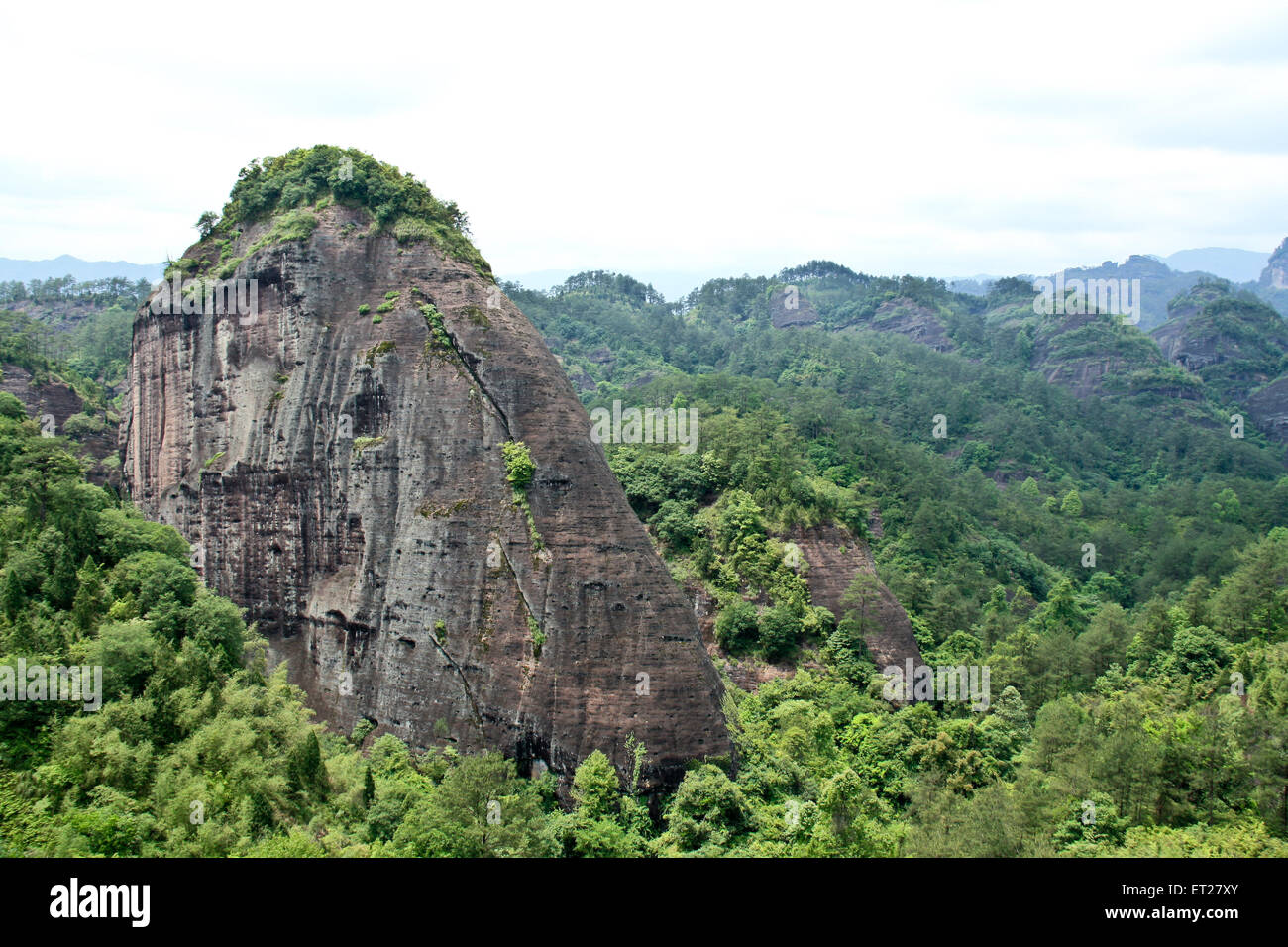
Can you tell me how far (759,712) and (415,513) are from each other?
12.9 meters

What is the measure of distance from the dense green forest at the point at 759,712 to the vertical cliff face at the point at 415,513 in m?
1.49

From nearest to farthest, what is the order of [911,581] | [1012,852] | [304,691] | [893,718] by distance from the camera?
[1012,852] < [304,691] < [893,718] < [911,581]

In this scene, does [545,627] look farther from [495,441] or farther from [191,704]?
[191,704]

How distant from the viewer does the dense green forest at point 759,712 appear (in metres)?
18.4

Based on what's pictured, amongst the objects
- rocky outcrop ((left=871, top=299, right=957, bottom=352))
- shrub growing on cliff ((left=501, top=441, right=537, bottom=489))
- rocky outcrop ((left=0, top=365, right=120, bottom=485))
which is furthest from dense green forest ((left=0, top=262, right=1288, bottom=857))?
rocky outcrop ((left=871, top=299, right=957, bottom=352))

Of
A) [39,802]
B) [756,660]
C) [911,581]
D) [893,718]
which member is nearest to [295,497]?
[39,802]

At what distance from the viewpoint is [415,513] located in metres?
24.2

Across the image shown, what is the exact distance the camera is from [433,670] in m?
23.5

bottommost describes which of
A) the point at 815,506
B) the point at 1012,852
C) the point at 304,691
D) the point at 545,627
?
the point at 1012,852

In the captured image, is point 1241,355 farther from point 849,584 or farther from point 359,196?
point 359,196

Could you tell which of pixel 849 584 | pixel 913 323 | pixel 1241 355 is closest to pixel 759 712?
pixel 849 584

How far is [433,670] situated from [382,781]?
3.08 m

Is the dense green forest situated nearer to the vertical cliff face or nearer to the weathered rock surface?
the weathered rock surface

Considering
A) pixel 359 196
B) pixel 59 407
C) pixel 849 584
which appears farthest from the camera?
pixel 59 407
